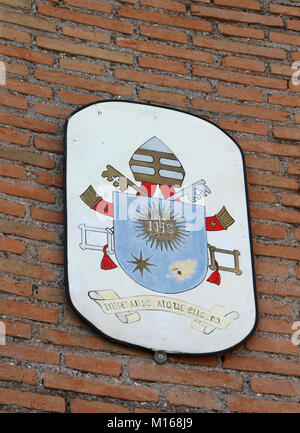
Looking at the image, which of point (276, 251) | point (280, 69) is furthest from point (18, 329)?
point (280, 69)

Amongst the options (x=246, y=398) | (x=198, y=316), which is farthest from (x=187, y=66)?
(x=246, y=398)

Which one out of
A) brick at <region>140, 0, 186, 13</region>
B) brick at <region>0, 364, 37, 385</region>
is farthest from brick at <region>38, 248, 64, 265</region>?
brick at <region>140, 0, 186, 13</region>

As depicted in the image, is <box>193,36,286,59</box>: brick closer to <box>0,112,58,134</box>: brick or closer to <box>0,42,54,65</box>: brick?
<box>0,42,54,65</box>: brick

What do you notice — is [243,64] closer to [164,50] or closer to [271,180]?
[164,50]

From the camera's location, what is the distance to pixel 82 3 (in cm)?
367

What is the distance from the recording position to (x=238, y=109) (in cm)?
363

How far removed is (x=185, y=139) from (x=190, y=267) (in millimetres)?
523

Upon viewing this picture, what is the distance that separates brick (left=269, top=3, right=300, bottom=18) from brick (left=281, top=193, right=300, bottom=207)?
2.81 feet

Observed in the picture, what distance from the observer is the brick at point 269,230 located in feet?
11.2

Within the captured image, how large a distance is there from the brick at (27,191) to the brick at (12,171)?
3 centimetres

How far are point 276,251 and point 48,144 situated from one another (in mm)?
900

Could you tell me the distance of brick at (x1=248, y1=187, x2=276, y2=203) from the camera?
Result: 348 centimetres
